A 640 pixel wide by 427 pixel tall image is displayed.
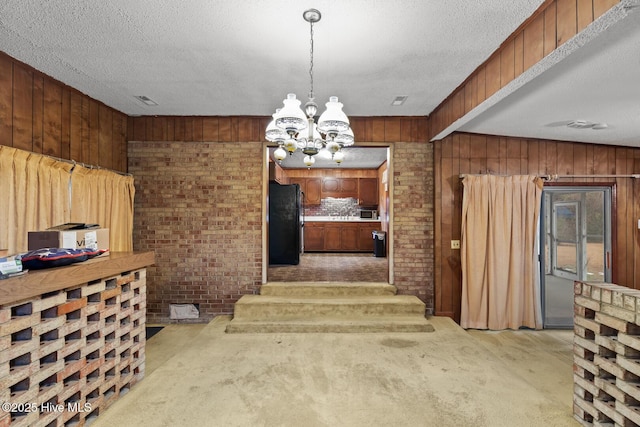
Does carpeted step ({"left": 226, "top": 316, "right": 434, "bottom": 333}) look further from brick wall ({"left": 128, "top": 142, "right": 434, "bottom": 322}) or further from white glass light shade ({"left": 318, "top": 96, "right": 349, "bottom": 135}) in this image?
white glass light shade ({"left": 318, "top": 96, "right": 349, "bottom": 135})

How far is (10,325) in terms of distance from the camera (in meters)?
1.48

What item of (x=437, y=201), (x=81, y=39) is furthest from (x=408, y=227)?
(x=81, y=39)

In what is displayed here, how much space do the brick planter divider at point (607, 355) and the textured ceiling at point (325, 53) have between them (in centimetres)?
153

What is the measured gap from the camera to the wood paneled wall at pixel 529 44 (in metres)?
1.71

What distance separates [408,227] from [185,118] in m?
3.38

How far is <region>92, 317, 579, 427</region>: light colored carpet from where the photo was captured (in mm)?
2152

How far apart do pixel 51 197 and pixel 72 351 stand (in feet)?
5.89

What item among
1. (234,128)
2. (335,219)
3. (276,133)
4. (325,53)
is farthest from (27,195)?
(335,219)

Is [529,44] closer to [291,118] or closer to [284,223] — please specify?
[291,118]

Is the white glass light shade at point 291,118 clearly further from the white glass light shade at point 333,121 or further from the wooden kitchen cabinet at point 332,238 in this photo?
the wooden kitchen cabinet at point 332,238

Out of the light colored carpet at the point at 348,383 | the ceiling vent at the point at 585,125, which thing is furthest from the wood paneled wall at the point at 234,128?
the light colored carpet at the point at 348,383

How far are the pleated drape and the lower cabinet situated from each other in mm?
4792

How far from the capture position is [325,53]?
2609 mm

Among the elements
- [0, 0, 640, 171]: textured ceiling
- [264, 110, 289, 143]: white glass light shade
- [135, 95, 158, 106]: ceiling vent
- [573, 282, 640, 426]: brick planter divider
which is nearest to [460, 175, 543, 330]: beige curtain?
[0, 0, 640, 171]: textured ceiling
